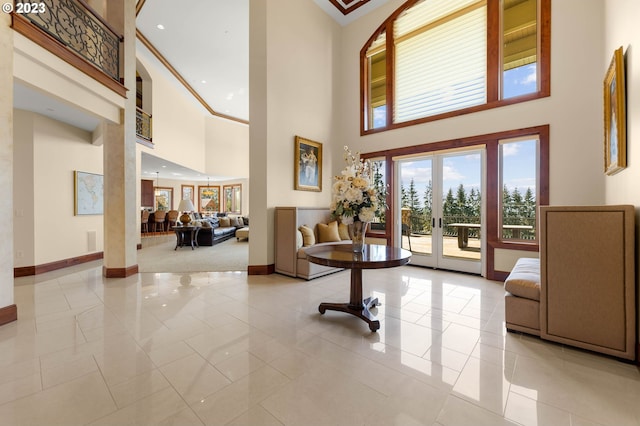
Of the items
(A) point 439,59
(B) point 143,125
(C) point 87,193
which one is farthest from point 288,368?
(B) point 143,125

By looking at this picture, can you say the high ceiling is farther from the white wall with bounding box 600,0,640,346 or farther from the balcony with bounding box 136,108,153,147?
the white wall with bounding box 600,0,640,346

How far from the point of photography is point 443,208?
533cm

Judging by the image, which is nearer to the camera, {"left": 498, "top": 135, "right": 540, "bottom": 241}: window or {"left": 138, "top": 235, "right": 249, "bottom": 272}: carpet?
{"left": 498, "top": 135, "right": 540, "bottom": 241}: window

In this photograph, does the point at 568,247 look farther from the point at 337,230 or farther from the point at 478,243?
the point at 337,230

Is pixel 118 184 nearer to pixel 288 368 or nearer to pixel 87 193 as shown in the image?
pixel 87 193

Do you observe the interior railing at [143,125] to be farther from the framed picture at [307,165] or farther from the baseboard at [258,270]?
the baseboard at [258,270]

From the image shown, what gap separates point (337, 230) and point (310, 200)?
882 mm

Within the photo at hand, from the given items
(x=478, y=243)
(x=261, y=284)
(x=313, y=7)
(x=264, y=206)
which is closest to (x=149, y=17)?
(x=313, y=7)

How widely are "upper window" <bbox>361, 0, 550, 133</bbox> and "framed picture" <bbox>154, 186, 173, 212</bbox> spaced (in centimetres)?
1312

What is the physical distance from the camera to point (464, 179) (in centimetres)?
509

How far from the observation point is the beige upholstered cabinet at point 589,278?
2.13m

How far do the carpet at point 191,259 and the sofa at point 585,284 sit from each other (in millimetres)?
4452

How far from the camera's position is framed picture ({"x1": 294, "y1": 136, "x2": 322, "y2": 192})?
5418mm

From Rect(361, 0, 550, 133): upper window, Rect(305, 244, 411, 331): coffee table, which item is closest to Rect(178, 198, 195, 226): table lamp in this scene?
Rect(361, 0, 550, 133): upper window
